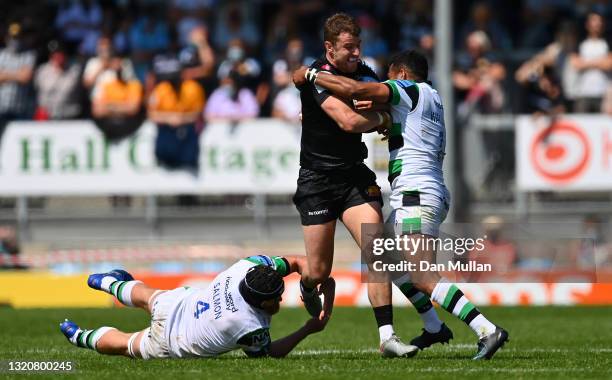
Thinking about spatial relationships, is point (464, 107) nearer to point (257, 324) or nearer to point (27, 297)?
point (27, 297)

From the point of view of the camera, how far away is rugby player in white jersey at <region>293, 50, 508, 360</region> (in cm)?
977

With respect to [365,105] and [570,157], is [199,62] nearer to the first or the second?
[570,157]

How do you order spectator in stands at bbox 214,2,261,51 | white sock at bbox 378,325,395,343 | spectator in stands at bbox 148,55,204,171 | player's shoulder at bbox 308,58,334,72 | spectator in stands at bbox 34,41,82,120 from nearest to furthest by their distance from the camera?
white sock at bbox 378,325,395,343
player's shoulder at bbox 308,58,334,72
spectator in stands at bbox 148,55,204,171
spectator in stands at bbox 34,41,82,120
spectator in stands at bbox 214,2,261,51

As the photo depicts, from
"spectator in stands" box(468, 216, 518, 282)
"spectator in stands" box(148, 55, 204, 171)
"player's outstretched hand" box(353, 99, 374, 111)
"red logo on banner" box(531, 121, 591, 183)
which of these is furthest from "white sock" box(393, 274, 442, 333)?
"spectator in stands" box(148, 55, 204, 171)

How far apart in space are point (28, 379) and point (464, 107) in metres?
12.7

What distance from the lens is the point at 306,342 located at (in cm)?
1262

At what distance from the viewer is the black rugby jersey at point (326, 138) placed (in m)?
10.3

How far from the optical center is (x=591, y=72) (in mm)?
20266

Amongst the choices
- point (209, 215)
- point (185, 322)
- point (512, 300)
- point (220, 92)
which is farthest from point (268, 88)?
point (185, 322)

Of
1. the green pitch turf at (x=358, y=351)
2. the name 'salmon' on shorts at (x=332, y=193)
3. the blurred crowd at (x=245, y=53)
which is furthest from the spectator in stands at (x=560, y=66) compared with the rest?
the name 'salmon' on shorts at (x=332, y=193)

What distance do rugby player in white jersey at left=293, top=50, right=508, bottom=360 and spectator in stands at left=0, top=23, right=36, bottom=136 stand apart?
1181cm

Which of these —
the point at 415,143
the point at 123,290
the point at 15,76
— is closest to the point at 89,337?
the point at 123,290

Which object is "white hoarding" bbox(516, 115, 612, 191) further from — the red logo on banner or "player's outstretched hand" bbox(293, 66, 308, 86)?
"player's outstretched hand" bbox(293, 66, 308, 86)

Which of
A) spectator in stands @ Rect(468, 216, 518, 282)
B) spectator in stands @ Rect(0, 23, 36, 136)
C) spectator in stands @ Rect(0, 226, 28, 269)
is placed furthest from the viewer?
spectator in stands @ Rect(0, 23, 36, 136)
